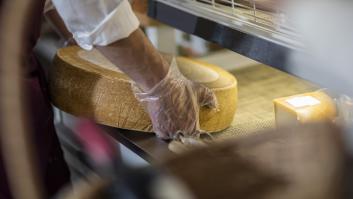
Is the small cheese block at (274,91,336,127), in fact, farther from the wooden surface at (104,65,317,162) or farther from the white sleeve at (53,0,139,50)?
the white sleeve at (53,0,139,50)

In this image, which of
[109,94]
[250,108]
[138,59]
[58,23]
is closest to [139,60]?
[138,59]

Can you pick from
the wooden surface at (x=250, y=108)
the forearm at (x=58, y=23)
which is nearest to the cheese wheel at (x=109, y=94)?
the wooden surface at (x=250, y=108)

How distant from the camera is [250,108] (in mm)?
830

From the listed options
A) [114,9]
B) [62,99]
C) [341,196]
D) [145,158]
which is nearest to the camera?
[341,196]

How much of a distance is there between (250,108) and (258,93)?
0.18 ft

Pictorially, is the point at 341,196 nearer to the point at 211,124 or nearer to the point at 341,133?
the point at 341,133

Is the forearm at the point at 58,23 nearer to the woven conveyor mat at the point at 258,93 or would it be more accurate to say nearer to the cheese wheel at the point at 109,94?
the cheese wheel at the point at 109,94

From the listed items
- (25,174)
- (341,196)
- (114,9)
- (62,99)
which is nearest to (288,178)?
(341,196)

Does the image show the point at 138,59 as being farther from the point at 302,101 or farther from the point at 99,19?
the point at 302,101

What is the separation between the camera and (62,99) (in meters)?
0.83

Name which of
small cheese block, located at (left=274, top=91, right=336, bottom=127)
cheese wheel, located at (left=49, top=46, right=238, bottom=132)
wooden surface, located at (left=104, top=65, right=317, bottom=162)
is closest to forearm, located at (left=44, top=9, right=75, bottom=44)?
cheese wheel, located at (left=49, top=46, right=238, bottom=132)

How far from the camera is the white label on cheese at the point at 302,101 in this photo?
2.16ft

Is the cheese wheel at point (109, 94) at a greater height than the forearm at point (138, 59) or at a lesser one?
lesser

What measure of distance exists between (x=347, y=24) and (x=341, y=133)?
47 mm
